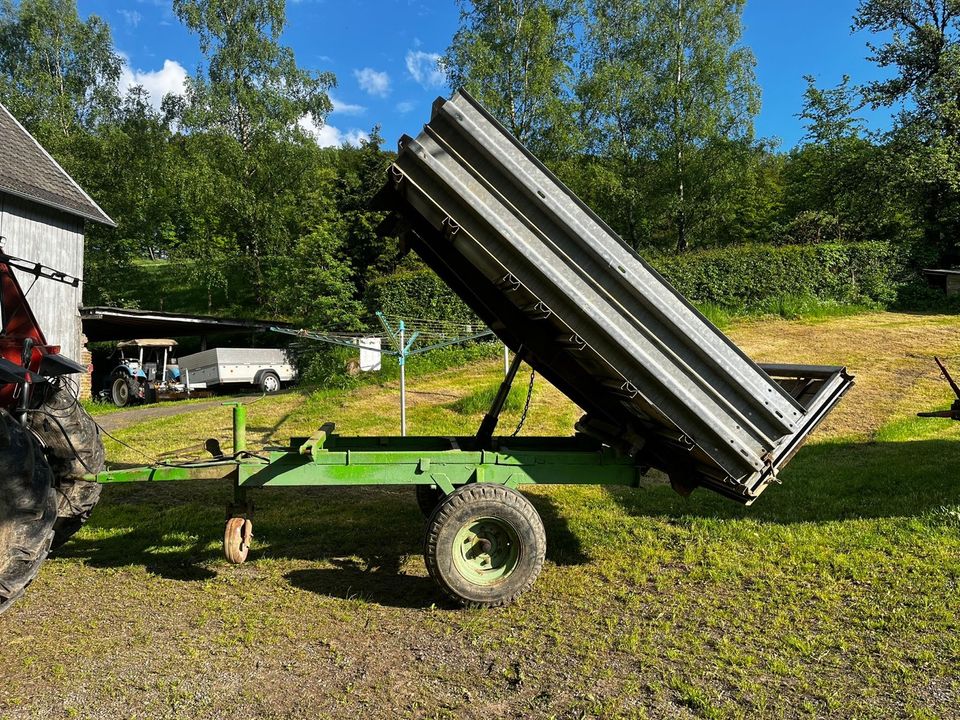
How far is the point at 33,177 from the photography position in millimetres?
16281

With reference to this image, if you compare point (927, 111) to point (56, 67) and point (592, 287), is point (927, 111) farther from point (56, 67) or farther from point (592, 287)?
point (56, 67)

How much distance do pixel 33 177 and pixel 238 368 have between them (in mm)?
7385

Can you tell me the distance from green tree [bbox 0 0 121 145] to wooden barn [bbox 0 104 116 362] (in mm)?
10818

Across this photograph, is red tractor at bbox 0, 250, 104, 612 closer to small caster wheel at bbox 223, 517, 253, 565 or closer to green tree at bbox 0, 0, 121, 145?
small caster wheel at bbox 223, 517, 253, 565

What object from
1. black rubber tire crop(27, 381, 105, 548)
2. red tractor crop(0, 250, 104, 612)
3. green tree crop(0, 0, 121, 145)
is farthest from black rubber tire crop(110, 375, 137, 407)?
black rubber tire crop(27, 381, 105, 548)

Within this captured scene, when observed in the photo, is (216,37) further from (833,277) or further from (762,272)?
(833,277)

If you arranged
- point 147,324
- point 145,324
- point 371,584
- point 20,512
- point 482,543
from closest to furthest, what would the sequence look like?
point 20,512 < point 482,543 < point 371,584 < point 145,324 < point 147,324

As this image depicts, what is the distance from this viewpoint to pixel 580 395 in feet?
16.6

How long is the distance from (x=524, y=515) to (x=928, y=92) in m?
24.2

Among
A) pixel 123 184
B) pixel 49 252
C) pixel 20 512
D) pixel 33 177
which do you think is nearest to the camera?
pixel 20 512

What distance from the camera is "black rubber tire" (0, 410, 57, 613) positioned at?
3457mm

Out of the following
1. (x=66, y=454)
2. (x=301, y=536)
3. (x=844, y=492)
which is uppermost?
(x=66, y=454)

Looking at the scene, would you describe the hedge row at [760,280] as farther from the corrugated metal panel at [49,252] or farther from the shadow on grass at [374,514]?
the shadow on grass at [374,514]

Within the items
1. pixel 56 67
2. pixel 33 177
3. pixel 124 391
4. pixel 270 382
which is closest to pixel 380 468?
pixel 33 177
